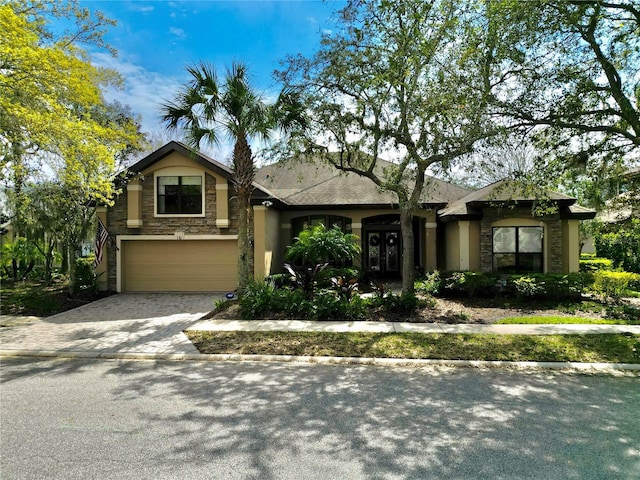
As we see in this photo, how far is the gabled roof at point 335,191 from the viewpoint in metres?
17.5

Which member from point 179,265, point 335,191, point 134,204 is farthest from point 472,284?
point 134,204

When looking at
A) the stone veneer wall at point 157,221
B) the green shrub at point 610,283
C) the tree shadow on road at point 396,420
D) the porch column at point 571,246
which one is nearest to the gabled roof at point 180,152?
the stone veneer wall at point 157,221

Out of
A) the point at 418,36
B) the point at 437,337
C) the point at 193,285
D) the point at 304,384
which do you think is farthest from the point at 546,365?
the point at 193,285

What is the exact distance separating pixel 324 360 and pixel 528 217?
1169cm

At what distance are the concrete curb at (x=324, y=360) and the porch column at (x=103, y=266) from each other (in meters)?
8.07

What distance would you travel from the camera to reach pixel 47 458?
3955 millimetres

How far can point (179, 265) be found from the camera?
1631 centimetres

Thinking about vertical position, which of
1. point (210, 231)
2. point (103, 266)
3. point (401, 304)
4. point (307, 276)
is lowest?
point (401, 304)

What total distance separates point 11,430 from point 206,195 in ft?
40.0

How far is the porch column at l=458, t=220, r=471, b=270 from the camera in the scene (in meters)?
15.8

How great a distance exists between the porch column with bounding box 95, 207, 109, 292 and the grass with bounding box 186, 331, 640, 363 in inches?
348

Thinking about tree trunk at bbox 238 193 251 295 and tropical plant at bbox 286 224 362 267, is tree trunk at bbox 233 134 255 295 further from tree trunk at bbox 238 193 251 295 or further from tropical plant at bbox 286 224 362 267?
tropical plant at bbox 286 224 362 267

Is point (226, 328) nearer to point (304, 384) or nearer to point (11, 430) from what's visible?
point (304, 384)

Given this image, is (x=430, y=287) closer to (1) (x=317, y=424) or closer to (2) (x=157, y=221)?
(1) (x=317, y=424)
